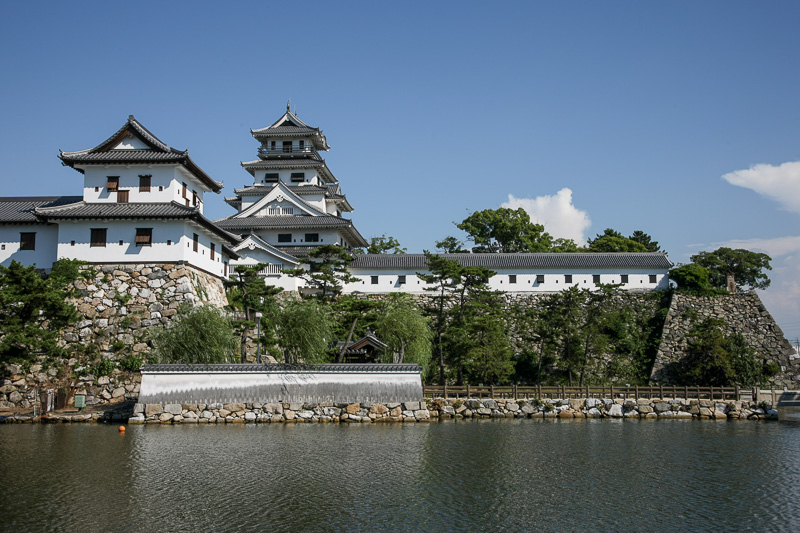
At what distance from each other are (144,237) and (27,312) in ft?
19.2

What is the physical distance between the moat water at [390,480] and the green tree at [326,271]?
44.1 ft

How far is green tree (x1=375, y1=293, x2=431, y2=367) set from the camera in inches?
1174

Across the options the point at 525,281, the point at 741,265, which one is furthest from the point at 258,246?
the point at 741,265

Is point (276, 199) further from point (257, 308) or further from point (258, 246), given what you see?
point (257, 308)

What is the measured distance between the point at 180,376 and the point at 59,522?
42.9 ft

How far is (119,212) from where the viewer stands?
28.4 m

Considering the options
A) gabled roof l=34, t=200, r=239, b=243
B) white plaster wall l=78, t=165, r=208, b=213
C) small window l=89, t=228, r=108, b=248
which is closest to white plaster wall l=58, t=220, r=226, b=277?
small window l=89, t=228, r=108, b=248

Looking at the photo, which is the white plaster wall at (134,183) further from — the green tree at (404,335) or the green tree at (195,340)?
A: the green tree at (404,335)

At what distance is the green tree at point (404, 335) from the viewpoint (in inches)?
1174

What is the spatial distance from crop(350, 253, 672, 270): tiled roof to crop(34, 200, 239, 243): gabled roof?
40.6ft

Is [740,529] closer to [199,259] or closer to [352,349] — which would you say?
[352,349]

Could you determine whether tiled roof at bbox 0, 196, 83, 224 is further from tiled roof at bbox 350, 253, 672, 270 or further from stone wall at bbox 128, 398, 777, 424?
tiled roof at bbox 350, 253, 672, 270

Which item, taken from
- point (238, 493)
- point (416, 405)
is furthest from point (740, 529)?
Answer: point (416, 405)

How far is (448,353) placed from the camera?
3338 centimetres
